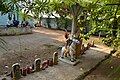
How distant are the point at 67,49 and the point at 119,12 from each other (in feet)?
29.0

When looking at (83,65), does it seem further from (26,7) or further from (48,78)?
(26,7)

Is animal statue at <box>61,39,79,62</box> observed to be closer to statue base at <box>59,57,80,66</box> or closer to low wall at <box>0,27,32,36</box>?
statue base at <box>59,57,80,66</box>

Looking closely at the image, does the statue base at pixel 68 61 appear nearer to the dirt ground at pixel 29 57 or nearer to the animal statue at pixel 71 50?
the animal statue at pixel 71 50

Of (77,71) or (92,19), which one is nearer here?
(92,19)

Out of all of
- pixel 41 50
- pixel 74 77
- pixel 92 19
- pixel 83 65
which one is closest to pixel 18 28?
pixel 41 50

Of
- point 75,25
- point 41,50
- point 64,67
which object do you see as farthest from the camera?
point 41,50

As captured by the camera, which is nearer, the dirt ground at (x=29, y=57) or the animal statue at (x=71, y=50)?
the dirt ground at (x=29, y=57)

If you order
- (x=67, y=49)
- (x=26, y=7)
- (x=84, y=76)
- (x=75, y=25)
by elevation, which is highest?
(x=26, y=7)

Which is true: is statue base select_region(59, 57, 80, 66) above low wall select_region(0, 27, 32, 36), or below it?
below

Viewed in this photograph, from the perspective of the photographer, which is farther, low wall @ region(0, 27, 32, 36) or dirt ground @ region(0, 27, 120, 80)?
low wall @ region(0, 27, 32, 36)

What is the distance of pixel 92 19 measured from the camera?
2.77 m

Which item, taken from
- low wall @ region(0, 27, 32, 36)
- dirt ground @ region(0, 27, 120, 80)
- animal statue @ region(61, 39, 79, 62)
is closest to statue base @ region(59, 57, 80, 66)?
animal statue @ region(61, 39, 79, 62)

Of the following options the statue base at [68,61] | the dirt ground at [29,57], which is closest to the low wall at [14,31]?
the dirt ground at [29,57]

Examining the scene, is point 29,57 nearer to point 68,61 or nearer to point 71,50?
point 68,61
